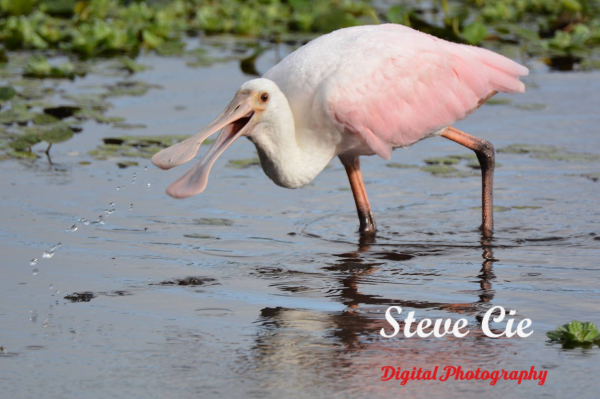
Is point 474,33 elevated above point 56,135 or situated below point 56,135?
above

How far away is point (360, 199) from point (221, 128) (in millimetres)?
1059

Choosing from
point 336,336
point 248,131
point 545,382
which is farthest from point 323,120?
point 545,382

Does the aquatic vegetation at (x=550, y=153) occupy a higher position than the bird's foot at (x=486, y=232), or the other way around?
the aquatic vegetation at (x=550, y=153)

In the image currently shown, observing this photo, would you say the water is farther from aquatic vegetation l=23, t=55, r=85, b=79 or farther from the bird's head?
aquatic vegetation l=23, t=55, r=85, b=79

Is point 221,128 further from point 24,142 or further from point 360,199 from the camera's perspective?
point 24,142

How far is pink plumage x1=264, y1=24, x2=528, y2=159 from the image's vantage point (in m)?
5.60

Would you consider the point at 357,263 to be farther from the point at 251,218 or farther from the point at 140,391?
the point at 140,391

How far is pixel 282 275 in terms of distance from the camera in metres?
5.13

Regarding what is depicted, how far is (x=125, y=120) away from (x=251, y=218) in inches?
116

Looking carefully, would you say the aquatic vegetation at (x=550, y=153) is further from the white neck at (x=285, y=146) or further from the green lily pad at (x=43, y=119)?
the green lily pad at (x=43, y=119)

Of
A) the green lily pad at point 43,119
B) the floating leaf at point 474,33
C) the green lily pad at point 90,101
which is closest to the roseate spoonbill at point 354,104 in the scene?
the green lily pad at point 43,119

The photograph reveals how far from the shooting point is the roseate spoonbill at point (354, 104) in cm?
532

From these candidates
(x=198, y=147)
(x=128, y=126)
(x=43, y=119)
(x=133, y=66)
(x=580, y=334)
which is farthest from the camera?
(x=133, y=66)

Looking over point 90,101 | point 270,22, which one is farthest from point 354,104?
point 270,22
